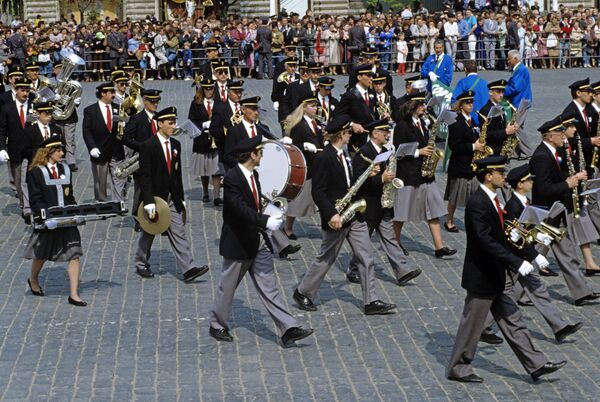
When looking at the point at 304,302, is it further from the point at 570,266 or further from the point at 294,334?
the point at 570,266

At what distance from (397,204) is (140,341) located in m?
4.22

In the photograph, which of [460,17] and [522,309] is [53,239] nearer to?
[522,309]

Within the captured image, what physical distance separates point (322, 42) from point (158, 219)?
24.5 m

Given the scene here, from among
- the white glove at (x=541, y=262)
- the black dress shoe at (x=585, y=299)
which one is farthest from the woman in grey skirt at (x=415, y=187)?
the white glove at (x=541, y=262)

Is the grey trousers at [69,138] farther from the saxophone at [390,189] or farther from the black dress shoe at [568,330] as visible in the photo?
the black dress shoe at [568,330]

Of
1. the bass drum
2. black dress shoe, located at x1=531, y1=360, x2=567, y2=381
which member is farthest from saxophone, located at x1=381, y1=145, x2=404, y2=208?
black dress shoe, located at x1=531, y1=360, x2=567, y2=381

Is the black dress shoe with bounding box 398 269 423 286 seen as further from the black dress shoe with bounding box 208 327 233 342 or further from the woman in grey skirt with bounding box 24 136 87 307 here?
the woman in grey skirt with bounding box 24 136 87 307

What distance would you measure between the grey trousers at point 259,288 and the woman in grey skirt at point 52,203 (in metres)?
2.06

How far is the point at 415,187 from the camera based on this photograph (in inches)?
595

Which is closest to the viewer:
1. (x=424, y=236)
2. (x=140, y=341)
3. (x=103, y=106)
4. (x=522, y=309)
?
(x=140, y=341)

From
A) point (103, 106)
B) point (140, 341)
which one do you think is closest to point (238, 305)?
point (140, 341)

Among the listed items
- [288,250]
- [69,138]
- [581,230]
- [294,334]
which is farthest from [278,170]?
[69,138]

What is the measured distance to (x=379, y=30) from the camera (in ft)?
125

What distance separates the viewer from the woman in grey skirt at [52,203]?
13.2m
